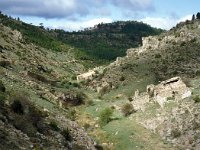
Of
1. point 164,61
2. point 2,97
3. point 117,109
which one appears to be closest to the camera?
point 2,97

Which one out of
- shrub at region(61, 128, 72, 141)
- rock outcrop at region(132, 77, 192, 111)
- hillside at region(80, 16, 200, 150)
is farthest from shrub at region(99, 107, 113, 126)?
shrub at region(61, 128, 72, 141)

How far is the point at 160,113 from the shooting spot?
55844 millimetres

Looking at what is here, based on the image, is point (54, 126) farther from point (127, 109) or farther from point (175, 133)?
point (127, 109)

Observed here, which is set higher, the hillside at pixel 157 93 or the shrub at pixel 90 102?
the hillside at pixel 157 93

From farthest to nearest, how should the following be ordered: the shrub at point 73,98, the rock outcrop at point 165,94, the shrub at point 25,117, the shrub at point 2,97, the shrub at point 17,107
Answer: the shrub at point 73,98
the rock outcrop at point 165,94
the shrub at point 2,97
the shrub at point 17,107
the shrub at point 25,117

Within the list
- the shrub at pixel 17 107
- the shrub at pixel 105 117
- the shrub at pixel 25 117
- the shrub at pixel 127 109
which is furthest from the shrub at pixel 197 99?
the shrub at pixel 17 107

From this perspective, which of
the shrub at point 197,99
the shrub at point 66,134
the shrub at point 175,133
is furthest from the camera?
the shrub at point 197,99

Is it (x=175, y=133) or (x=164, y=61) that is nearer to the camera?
(x=175, y=133)

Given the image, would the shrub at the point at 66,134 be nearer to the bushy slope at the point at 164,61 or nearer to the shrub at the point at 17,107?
the shrub at the point at 17,107

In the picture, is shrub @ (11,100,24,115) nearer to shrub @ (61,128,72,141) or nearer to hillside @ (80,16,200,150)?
shrub @ (61,128,72,141)

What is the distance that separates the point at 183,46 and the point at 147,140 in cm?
5273

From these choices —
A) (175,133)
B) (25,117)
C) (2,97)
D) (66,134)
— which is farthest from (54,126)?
(175,133)

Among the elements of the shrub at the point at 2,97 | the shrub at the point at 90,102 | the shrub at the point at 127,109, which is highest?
the shrub at the point at 2,97

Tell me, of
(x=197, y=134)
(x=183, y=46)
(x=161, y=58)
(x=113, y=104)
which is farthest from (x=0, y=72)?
(x=183, y=46)
